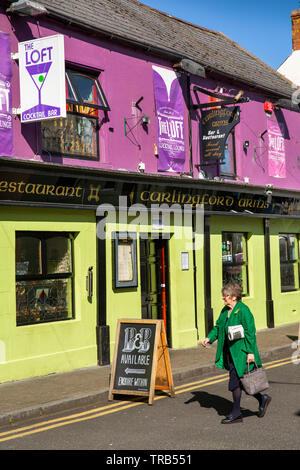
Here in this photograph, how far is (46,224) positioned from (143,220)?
2.63 m

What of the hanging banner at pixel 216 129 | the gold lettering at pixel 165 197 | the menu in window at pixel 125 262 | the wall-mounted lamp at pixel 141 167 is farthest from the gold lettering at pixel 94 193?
the hanging banner at pixel 216 129

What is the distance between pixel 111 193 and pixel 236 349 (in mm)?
5416

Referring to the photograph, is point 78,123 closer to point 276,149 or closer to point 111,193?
point 111,193

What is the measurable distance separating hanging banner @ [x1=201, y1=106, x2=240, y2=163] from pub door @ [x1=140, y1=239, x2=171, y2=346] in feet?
8.03

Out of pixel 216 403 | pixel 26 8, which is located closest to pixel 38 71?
pixel 26 8

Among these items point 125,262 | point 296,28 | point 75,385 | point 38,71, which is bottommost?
point 75,385

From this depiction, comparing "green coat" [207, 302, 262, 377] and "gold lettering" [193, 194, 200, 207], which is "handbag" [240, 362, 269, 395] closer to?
"green coat" [207, 302, 262, 377]

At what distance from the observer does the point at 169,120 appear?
13.7 metres

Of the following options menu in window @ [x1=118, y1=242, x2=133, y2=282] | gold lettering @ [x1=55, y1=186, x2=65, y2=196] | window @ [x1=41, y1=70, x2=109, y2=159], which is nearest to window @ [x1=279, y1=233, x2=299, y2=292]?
menu in window @ [x1=118, y1=242, x2=133, y2=282]

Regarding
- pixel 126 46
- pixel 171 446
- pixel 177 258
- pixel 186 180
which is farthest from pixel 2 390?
pixel 126 46

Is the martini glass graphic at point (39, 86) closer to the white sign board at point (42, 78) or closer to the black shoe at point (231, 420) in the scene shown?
the white sign board at point (42, 78)

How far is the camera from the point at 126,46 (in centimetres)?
1286

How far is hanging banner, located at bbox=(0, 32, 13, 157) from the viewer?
10133 millimetres
